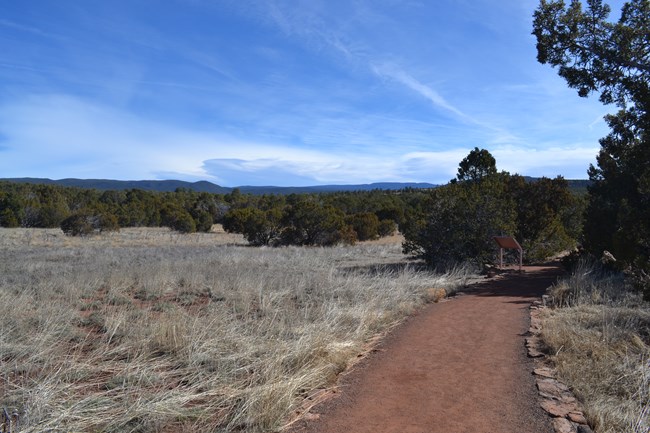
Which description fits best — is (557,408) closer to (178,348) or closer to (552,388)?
(552,388)

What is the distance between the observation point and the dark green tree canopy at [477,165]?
2023 centimetres

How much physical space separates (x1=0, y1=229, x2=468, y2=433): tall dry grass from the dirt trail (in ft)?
1.46

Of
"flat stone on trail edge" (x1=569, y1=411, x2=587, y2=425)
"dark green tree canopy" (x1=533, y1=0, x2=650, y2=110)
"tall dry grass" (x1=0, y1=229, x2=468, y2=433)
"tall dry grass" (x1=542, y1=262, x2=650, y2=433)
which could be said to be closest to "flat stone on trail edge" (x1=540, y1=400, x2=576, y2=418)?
"flat stone on trail edge" (x1=569, y1=411, x2=587, y2=425)

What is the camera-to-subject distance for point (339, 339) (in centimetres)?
673

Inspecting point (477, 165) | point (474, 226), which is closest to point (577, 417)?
point (474, 226)

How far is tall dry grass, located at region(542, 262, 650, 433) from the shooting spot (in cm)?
435

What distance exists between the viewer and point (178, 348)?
233 inches

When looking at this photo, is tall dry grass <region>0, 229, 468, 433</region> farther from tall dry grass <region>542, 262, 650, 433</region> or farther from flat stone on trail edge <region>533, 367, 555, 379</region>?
tall dry grass <region>542, 262, 650, 433</region>

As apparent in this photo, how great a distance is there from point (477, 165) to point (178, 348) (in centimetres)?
1704

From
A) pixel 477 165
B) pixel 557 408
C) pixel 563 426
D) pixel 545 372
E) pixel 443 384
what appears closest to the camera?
pixel 563 426

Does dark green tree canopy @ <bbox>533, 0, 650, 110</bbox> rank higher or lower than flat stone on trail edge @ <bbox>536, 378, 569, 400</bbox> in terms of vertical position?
higher

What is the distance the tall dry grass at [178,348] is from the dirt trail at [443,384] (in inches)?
17.5

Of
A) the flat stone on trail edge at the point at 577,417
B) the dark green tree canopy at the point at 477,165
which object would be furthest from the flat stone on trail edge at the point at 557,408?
the dark green tree canopy at the point at 477,165

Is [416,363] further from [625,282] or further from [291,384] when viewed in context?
[625,282]
